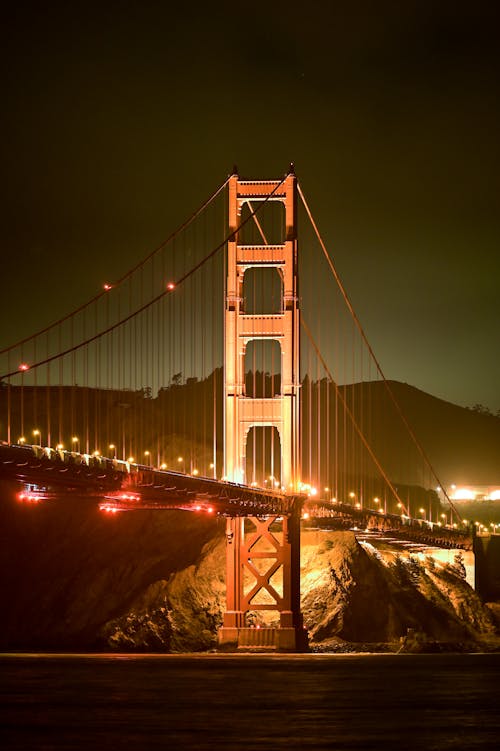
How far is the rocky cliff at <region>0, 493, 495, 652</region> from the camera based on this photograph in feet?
248

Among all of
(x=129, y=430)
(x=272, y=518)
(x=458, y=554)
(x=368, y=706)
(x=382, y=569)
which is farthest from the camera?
(x=129, y=430)

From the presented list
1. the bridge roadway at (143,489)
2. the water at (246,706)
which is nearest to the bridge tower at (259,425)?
the bridge roadway at (143,489)

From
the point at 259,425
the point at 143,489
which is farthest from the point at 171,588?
the point at 143,489

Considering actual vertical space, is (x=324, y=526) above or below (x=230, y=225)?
below

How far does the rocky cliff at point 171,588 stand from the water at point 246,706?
18.2 metres

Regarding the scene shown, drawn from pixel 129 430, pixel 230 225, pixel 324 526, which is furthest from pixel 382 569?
pixel 129 430

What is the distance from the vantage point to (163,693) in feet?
132

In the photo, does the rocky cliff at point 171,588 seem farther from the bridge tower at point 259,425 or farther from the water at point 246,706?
the water at point 246,706

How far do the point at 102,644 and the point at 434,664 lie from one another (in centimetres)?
2314

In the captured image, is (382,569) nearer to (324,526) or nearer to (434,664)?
(324,526)

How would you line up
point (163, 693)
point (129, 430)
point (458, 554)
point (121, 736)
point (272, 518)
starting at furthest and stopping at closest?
1. point (129, 430)
2. point (458, 554)
3. point (272, 518)
4. point (163, 693)
5. point (121, 736)

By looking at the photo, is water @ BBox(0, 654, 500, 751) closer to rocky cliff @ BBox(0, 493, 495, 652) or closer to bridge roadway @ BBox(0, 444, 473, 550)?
bridge roadway @ BBox(0, 444, 473, 550)

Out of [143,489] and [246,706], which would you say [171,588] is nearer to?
[143,489]

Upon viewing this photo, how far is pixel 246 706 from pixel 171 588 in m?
40.8
